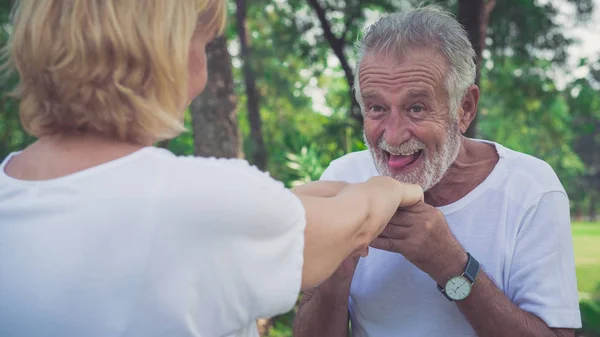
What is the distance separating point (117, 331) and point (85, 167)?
1.10 feet

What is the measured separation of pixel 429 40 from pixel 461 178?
58 centimetres

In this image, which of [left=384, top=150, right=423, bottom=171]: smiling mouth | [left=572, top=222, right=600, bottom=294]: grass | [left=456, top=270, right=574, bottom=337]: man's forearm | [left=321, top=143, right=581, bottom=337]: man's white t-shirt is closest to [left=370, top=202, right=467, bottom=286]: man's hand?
[left=456, top=270, right=574, bottom=337]: man's forearm

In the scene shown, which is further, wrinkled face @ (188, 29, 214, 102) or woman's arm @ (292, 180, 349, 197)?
woman's arm @ (292, 180, 349, 197)

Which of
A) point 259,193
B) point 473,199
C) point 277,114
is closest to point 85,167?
point 259,193

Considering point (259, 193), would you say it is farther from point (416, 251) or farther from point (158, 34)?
point (416, 251)

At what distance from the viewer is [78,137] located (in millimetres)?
1380

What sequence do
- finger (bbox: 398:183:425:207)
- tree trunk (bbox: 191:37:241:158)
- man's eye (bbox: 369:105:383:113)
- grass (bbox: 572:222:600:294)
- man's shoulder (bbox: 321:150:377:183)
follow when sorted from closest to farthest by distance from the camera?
finger (bbox: 398:183:425:207)
man's eye (bbox: 369:105:383:113)
man's shoulder (bbox: 321:150:377:183)
tree trunk (bbox: 191:37:241:158)
grass (bbox: 572:222:600:294)

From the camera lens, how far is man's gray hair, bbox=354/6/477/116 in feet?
8.31

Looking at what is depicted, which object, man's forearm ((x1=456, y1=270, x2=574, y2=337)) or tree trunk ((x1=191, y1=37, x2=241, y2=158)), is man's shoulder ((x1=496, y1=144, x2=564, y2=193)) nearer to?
man's forearm ((x1=456, y1=270, x2=574, y2=337))

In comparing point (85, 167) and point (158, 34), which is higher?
point (158, 34)

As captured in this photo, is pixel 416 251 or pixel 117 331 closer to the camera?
pixel 117 331

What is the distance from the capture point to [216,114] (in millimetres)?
5438

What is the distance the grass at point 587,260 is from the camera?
21.9 m

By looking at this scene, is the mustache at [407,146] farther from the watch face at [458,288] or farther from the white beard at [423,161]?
the watch face at [458,288]
